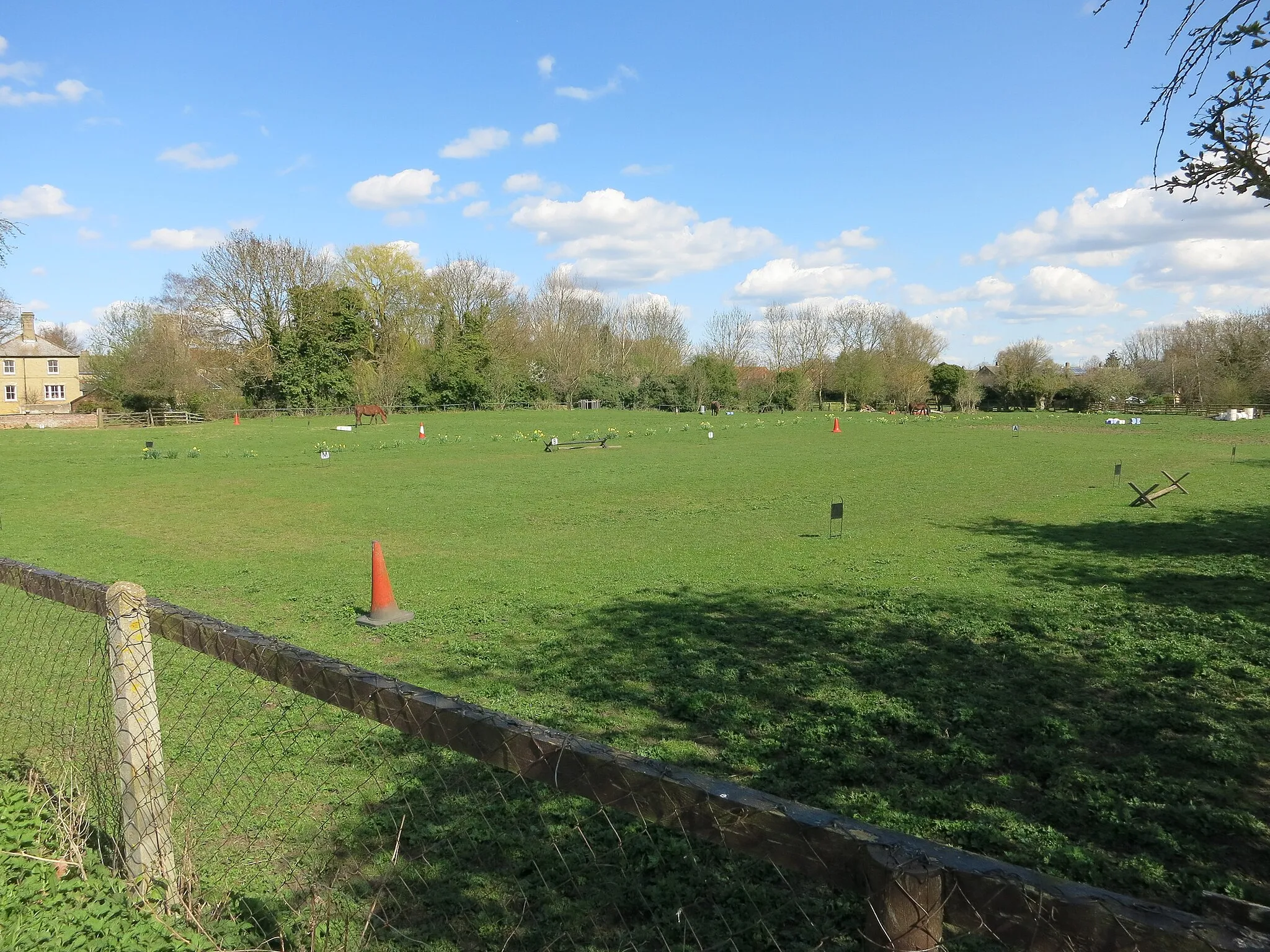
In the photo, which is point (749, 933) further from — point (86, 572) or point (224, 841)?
point (86, 572)

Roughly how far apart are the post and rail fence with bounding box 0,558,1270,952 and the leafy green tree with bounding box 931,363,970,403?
74059 mm

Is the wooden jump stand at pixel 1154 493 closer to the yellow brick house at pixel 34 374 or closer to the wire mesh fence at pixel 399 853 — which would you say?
the wire mesh fence at pixel 399 853

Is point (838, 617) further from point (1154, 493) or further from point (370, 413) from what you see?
point (370, 413)

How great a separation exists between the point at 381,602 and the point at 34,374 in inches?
3190

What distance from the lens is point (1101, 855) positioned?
367 cm

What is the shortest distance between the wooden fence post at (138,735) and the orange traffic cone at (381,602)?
5.05 metres

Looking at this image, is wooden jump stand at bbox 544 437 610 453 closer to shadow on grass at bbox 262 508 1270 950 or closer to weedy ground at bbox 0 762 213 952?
shadow on grass at bbox 262 508 1270 950

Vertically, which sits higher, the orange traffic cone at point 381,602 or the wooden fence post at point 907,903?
the wooden fence post at point 907,903

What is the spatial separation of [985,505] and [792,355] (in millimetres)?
67504

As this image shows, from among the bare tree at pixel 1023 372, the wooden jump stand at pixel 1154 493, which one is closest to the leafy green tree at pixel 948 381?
the bare tree at pixel 1023 372

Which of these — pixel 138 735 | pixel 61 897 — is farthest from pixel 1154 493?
pixel 61 897

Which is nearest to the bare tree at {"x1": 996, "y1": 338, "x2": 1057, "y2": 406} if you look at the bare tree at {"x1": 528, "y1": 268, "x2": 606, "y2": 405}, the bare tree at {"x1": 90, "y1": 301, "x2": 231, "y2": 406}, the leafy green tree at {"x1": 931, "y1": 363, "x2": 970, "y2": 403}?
the leafy green tree at {"x1": 931, "y1": 363, "x2": 970, "y2": 403}

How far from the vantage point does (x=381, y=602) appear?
27.0 feet

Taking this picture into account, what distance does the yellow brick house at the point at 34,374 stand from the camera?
229 feet
